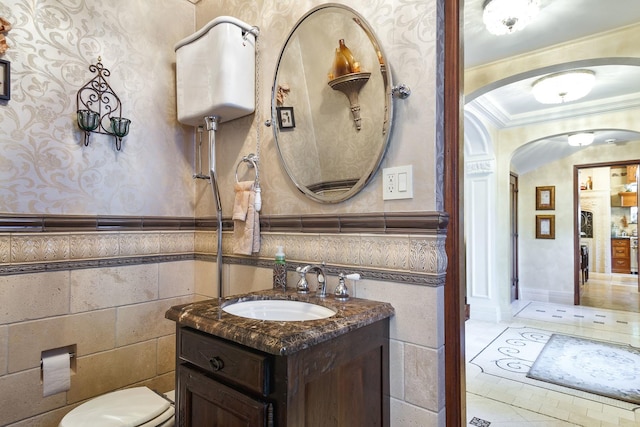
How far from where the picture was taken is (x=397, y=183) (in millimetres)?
1242

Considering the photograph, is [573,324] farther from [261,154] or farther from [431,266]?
[261,154]

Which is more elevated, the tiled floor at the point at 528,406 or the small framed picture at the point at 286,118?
the small framed picture at the point at 286,118

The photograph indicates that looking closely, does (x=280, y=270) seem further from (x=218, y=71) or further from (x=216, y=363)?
(x=218, y=71)

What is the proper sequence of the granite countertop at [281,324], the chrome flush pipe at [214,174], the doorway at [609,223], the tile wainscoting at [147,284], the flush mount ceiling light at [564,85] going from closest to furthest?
1. the granite countertop at [281,324]
2. the tile wainscoting at [147,284]
3. the chrome flush pipe at [214,174]
4. the flush mount ceiling light at [564,85]
5. the doorway at [609,223]

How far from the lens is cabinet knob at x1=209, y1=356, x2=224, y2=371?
976 millimetres

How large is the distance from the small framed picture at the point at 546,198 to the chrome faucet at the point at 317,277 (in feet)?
17.3

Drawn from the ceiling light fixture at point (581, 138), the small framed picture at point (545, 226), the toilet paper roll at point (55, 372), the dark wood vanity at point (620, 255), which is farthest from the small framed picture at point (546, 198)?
the toilet paper roll at point (55, 372)

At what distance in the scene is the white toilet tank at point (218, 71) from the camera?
1.58 meters

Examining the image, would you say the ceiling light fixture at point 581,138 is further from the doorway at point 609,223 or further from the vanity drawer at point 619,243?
the vanity drawer at point 619,243

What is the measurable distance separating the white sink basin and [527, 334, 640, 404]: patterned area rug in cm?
231

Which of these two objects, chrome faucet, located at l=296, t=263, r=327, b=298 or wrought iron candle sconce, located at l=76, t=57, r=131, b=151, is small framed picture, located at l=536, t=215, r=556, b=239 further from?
wrought iron candle sconce, located at l=76, t=57, r=131, b=151

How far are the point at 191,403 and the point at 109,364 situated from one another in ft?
2.83

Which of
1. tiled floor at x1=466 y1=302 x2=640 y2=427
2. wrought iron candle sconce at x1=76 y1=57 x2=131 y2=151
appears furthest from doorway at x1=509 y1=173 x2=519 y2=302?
wrought iron candle sconce at x1=76 y1=57 x2=131 y2=151

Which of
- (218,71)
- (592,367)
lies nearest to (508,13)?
(218,71)
